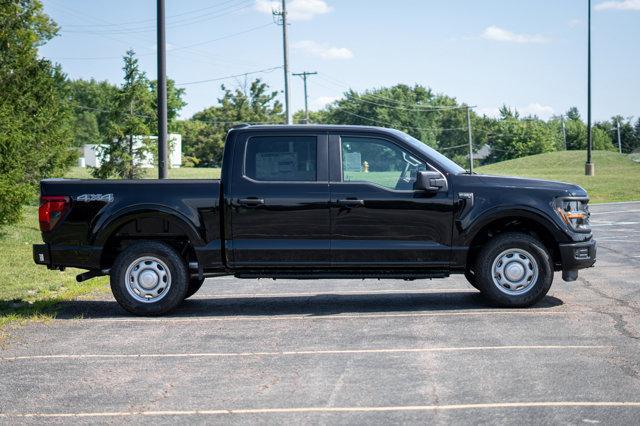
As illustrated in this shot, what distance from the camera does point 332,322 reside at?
30.1 feet

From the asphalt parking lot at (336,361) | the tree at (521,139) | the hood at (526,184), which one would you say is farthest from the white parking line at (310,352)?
the tree at (521,139)

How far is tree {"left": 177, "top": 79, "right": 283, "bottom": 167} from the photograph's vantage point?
350 ft

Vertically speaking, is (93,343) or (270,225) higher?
(270,225)

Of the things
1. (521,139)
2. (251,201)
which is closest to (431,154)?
(251,201)

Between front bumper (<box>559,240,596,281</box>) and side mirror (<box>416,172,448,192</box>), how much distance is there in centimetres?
152

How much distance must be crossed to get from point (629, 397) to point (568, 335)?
88.3 inches

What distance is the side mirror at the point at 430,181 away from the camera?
943 centimetres

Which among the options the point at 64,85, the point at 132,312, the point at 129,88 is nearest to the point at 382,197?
the point at 132,312

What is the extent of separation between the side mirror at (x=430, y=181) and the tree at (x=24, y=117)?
1251cm

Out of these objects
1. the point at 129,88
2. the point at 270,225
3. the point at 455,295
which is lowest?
the point at 455,295

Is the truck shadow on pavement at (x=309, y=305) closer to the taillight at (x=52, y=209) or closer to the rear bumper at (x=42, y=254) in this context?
the rear bumper at (x=42, y=254)

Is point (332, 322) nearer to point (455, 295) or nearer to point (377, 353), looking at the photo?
point (377, 353)

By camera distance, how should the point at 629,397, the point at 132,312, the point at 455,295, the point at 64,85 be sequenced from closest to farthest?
the point at 629,397 → the point at 132,312 → the point at 455,295 → the point at 64,85

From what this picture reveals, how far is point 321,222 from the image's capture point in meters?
9.67
